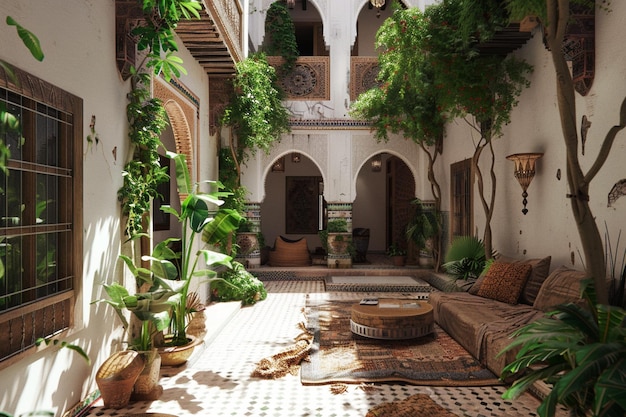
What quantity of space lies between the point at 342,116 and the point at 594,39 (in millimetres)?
5940

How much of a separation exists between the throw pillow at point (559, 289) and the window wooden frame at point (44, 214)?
424 cm

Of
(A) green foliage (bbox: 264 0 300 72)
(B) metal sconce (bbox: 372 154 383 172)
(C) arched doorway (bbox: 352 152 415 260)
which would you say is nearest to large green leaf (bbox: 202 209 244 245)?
(A) green foliage (bbox: 264 0 300 72)

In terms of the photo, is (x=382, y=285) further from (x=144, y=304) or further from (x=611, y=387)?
(x=611, y=387)

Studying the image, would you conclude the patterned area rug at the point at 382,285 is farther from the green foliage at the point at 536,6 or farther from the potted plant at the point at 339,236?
the green foliage at the point at 536,6

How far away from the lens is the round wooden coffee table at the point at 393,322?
4875 mm

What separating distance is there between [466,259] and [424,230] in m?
2.54

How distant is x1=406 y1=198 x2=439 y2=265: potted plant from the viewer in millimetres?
9281

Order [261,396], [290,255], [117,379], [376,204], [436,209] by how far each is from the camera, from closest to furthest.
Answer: [117,379] → [261,396] → [436,209] → [290,255] → [376,204]

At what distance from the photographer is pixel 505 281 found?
5234mm

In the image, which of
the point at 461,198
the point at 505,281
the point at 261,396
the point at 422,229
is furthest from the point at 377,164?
the point at 261,396

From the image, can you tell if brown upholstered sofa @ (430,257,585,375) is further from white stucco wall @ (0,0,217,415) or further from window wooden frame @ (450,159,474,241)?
white stucco wall @ (0,0,217,415)

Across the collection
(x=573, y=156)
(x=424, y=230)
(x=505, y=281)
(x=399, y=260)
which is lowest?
(x=399, y=260)

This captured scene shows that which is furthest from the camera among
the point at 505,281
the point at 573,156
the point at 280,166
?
the point at 280,166

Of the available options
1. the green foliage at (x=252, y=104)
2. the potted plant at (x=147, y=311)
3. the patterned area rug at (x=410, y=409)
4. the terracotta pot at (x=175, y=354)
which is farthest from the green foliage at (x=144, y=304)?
the green foliage at (x=252, y=104)
